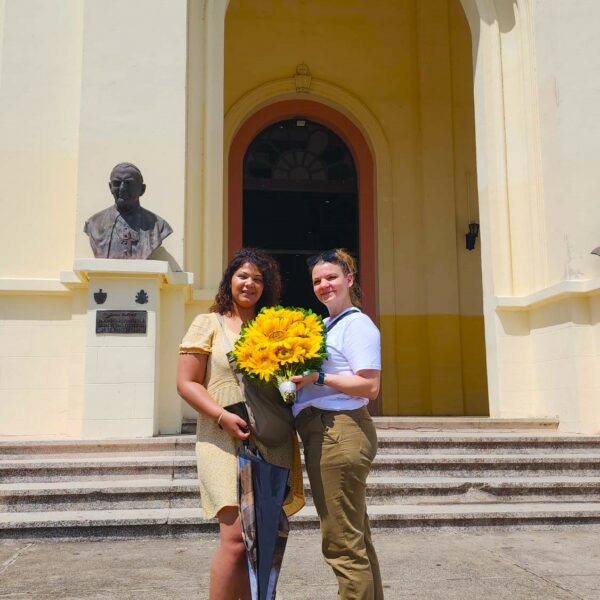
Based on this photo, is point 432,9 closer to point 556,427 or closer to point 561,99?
point 561,99

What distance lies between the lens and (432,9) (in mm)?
11750

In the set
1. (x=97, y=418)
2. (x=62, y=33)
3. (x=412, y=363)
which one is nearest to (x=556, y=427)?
(x=412, y=363)

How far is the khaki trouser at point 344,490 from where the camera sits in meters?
2.58

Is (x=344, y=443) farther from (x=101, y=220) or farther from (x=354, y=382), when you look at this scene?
(x=101, y=220)

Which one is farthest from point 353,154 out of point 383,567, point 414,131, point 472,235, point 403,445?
point 383,567

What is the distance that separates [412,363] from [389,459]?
490 centimetres

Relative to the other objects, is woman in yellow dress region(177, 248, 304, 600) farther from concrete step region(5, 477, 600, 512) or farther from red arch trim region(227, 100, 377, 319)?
red arch trim region(227, 100, 377, 319)

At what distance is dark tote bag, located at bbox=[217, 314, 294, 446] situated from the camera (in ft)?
8.93

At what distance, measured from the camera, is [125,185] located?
23.0 ft

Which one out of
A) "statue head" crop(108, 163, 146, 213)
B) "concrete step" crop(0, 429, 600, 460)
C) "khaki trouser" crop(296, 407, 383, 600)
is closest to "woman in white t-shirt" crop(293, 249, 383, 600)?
"khaki trouser" crop(296, 407, 383, 600)

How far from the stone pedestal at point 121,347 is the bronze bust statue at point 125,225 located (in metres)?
0.16

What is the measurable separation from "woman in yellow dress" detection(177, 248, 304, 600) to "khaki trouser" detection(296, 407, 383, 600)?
0.18 m

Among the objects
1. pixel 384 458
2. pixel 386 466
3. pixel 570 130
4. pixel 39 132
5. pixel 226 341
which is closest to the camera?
pixel 226 341

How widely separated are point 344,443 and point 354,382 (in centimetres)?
24
